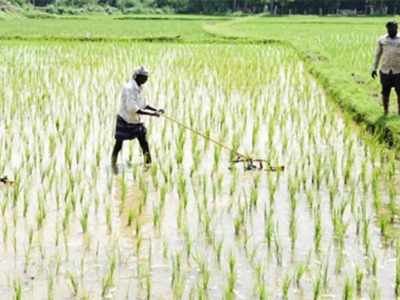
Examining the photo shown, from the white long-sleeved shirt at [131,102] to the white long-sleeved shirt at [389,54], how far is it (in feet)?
9.25

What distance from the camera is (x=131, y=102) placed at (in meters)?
6.22

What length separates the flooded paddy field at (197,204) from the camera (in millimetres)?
3873

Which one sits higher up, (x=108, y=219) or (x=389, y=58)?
(x=389, y=58)

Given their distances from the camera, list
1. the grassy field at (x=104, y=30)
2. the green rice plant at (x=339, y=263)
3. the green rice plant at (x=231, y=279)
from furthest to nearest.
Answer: the grassy field at (x=104, y=30) → the green rice plant at (x=339, y=263) → the green rice plant at (x=231, y=279)

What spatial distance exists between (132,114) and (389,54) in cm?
296

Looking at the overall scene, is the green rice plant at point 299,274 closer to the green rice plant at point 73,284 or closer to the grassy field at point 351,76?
the green rice plant at point 73,284

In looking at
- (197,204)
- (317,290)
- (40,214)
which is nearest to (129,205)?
(197,204)

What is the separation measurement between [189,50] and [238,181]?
12.8 metres

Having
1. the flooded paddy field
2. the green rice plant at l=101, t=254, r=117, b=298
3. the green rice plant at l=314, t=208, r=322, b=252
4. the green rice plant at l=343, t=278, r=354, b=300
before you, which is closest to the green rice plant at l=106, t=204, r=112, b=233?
the flooded paddy field

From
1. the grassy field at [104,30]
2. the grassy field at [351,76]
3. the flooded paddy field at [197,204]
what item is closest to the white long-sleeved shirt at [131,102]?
the flooded paddy field at [197,204]

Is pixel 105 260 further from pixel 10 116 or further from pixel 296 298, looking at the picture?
pixel 10 116

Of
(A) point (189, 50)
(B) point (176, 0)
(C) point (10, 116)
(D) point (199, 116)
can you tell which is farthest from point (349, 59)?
(B) point (176, 0)

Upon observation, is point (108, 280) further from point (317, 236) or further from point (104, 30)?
point (104, 30)

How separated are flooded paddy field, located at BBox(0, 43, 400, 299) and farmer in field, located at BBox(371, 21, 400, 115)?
0.61 meters
